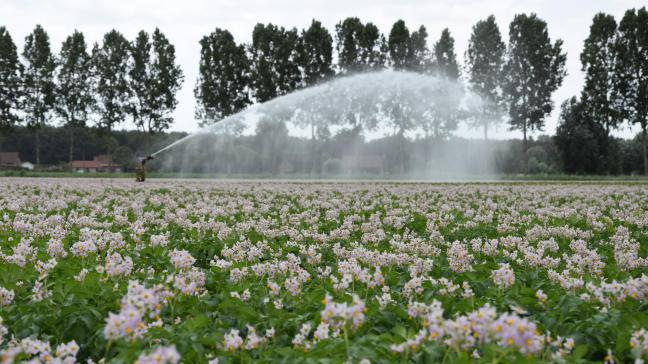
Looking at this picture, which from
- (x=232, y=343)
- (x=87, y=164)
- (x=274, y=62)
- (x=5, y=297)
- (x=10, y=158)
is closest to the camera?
(x=232, y=343)

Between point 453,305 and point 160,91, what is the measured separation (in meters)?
59.5

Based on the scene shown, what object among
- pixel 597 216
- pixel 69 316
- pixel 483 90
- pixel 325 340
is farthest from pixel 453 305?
pixel 483 90

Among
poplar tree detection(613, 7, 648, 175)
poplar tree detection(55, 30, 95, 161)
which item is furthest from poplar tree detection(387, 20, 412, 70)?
poplar tree detection(55, 30, 95, 161)

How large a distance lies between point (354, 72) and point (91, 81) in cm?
3156

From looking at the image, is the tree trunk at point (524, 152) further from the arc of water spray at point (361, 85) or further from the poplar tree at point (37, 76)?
the poplar tree at point (37, 76)

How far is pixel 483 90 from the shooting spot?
186 ft

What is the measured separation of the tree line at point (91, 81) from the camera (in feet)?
186

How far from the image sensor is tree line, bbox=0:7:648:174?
52.6 m

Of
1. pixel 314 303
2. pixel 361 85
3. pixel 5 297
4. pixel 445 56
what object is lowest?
pixel 314 303

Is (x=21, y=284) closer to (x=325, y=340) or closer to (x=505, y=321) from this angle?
(x=325, y=340)

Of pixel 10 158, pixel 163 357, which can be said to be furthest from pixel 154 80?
pixel 10 158

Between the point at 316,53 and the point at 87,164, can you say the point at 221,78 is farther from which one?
the point at 87,164

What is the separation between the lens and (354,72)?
5853 centimetres

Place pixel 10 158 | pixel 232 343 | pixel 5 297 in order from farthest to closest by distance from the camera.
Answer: pixel 10 158 < pixel 5 297 < pixel 232 343
